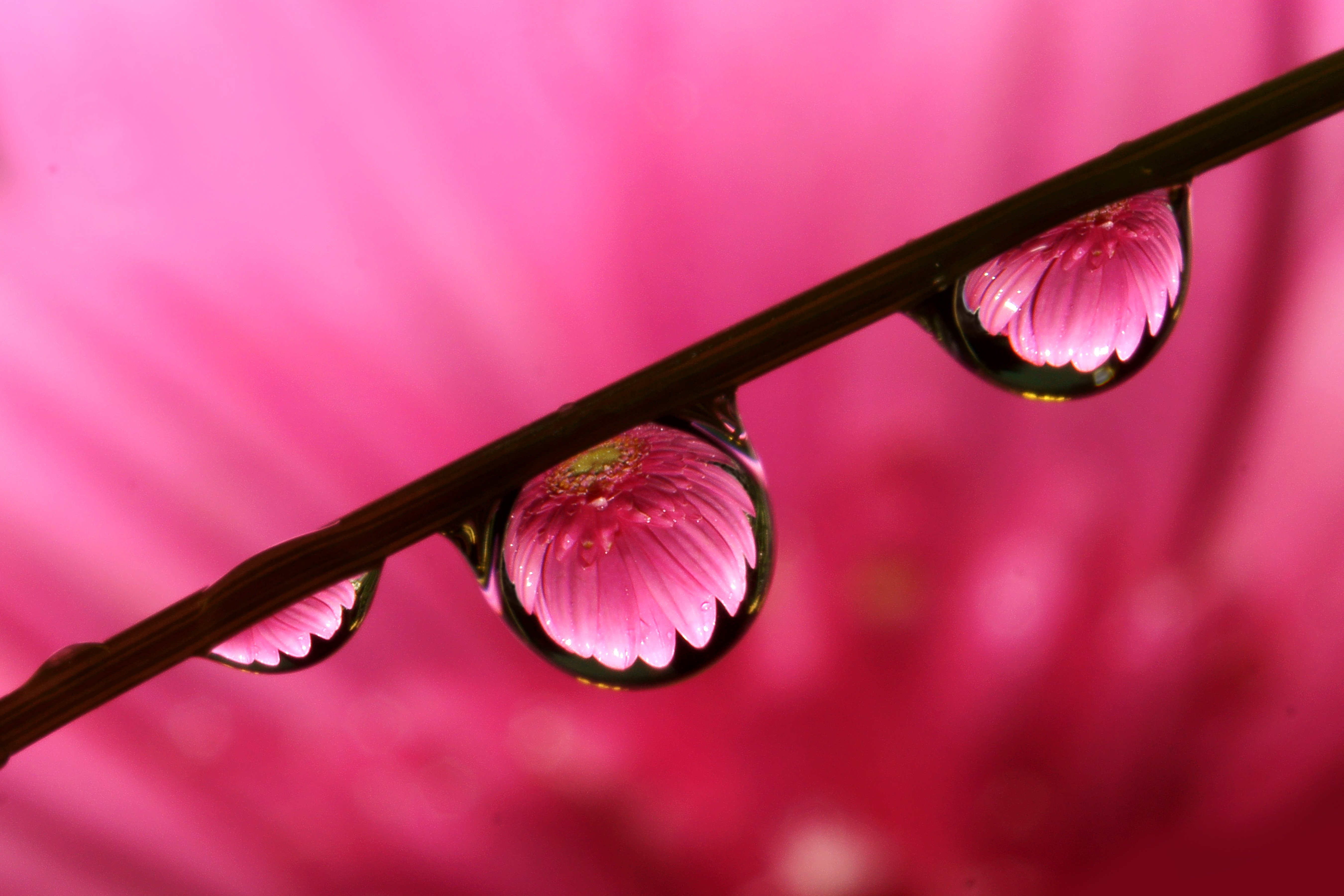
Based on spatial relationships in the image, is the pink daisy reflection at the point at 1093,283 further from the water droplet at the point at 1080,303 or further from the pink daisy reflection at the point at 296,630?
the pink daisy reflection at the point at 296,630

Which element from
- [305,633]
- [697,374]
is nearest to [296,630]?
[305,633]

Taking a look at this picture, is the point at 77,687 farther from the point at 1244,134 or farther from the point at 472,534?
the point at 1244,134

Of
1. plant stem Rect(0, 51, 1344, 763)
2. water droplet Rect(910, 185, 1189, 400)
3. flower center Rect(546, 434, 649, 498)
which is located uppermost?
water droplet Rect(910, 185, 1189, 400)

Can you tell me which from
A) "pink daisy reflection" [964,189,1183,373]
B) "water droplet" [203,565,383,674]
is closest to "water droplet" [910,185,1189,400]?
"pink daisy reflection" [964,189,1183,373]

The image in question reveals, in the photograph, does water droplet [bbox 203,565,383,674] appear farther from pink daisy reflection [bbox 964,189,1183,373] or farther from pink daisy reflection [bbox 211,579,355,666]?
pink daisy reflection [bbox 964,189,1183,373]

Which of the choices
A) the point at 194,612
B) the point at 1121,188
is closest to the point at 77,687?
the point at 194,612

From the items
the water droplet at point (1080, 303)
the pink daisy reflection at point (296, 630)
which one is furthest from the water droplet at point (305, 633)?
the water droplet at point (1080, 303)
